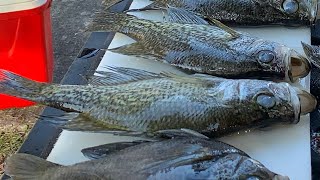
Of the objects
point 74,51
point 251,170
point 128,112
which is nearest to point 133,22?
point 128,112

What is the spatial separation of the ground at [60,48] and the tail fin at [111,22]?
418mm

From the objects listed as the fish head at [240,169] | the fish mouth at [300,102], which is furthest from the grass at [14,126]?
the fish head at [240,169]

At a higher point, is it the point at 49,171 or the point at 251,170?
the point at 251,170

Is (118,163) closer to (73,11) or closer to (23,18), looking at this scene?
(23,18)

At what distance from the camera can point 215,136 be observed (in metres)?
2.06

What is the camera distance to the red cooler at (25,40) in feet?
11.4

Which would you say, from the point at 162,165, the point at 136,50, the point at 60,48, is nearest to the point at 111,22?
the point at 136,50

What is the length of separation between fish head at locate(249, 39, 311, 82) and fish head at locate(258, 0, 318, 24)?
1.36 feet

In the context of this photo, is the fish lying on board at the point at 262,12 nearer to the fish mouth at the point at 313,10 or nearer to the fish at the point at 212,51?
the fish mouth at the point at 313,10

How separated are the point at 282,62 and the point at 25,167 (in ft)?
3.41

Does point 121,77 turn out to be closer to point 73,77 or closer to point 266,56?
point 73,77

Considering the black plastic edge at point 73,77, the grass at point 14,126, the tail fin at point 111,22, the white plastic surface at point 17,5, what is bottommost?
the grass at point 14,126

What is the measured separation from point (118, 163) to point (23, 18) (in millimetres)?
1942

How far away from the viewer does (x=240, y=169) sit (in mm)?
1729
